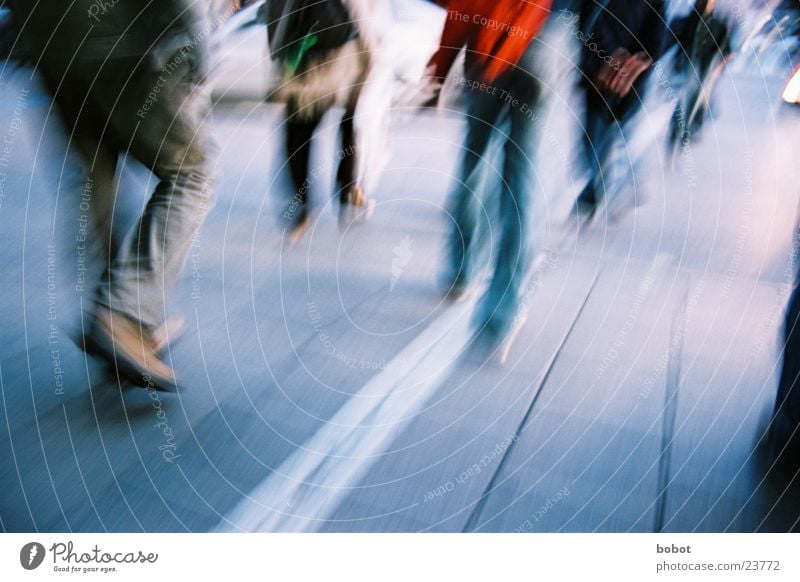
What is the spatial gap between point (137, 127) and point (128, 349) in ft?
0.97

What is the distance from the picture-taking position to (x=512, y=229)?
1.22 metres

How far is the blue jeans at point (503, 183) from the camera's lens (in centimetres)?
115

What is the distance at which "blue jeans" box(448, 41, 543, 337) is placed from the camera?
1147 mm

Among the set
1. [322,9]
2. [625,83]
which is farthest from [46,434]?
[625,83]

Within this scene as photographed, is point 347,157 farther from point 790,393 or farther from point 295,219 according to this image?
point 790,393

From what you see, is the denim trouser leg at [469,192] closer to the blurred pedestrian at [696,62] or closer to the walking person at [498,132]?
the walking person at [498,132]

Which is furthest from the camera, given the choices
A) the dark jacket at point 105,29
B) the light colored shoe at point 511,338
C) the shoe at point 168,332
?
the light colored shoe at point 511,338

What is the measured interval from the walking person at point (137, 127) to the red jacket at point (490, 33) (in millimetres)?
332

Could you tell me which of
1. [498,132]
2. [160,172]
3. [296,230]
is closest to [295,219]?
[296,230]

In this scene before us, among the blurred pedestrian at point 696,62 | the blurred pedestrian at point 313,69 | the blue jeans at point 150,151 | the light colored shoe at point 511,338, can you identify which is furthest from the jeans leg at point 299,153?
the blurred pedestrian at point 696,62

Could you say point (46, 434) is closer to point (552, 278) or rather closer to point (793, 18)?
point (552, 278)

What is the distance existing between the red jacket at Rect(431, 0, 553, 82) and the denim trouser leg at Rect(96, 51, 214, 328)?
1.13ft

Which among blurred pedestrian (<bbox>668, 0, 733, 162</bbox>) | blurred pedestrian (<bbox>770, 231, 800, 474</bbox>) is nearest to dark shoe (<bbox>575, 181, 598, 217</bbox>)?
blurred pedestrian (<bbox>668, 0, 733, 162</bbox>)
